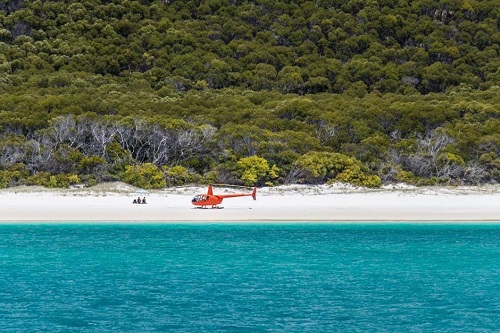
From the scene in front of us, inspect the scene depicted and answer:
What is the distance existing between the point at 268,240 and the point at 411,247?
4490 mm

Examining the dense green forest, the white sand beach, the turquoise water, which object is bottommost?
the turquoise water

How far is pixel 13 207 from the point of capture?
32094 millimetres

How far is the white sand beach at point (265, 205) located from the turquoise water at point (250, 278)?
1398 millimetres

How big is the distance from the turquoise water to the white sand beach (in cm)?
140

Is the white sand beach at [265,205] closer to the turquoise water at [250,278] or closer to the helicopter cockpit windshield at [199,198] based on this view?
the helicopter cockpit windshield at [199,198]

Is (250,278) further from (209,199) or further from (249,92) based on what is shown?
(249,92)

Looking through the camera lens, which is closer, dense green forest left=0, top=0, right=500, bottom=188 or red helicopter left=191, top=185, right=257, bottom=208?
red helicopter left=191, top=185, right=257, bottom=208

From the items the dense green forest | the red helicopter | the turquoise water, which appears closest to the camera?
the turquoise water

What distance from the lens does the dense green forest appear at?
125ft

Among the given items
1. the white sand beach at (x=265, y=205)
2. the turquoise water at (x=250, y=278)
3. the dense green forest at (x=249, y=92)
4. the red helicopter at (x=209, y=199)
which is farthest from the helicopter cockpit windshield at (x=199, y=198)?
the dense green forest at (x=249, y=92)

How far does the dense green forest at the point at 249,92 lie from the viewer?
38.0 metres

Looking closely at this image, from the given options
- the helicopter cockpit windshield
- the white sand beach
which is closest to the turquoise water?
the white sand beach

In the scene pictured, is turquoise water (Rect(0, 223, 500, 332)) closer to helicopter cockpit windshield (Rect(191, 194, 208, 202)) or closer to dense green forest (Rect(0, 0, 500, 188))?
helicopter cockpit windshield (Rect(191, 194, 208, 202))

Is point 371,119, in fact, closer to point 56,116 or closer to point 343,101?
point 343,101
